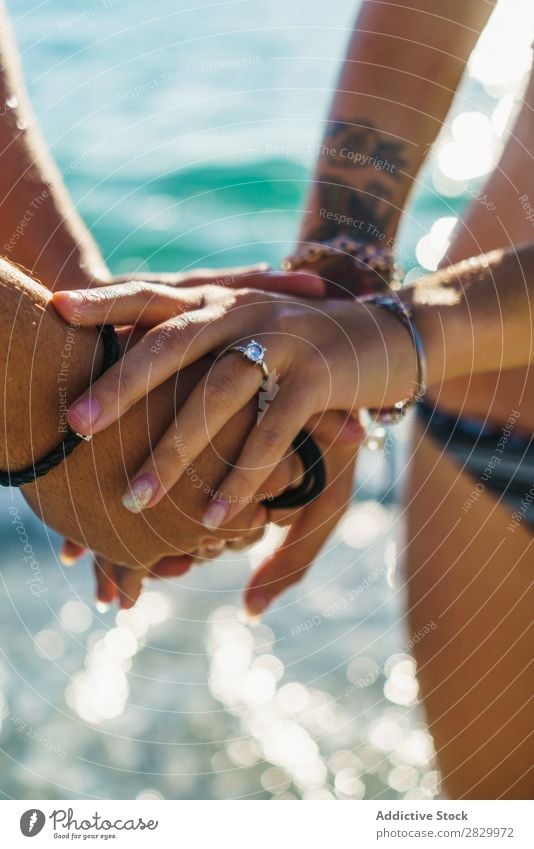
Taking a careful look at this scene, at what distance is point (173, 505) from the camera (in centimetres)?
117

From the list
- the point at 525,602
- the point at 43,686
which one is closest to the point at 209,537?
the point at 525,602

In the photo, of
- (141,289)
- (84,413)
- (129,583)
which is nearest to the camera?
(84,413)

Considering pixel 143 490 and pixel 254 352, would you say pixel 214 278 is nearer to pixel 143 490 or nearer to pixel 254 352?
pixel 254 352

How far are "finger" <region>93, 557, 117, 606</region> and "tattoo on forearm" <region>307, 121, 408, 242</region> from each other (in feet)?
2.13

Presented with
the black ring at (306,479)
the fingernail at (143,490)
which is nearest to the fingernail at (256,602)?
the black ring at (306,479)

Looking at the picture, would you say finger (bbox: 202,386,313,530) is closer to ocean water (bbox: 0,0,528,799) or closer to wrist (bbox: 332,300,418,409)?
wrist (bbox: 332,300,418,409)

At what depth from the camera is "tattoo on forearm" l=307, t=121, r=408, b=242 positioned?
1519mm

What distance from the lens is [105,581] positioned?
4.74 feet

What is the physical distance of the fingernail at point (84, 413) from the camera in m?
1.01

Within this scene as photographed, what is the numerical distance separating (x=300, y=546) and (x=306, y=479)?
11.2 inches

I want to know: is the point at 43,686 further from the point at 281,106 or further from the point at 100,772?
the point at 281,106

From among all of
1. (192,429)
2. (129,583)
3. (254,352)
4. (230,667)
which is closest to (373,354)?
(254,352)

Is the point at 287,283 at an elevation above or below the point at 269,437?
above

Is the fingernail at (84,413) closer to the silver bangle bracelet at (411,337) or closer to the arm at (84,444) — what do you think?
the arm at (84,444)
